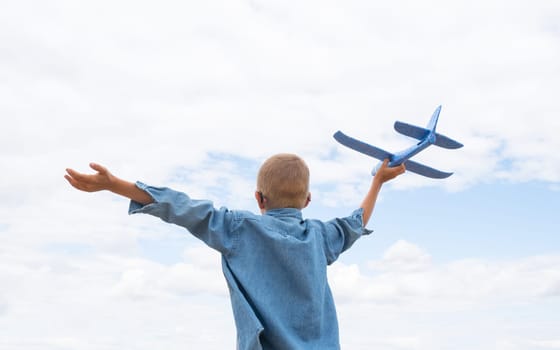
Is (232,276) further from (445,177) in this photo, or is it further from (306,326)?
(445,177)

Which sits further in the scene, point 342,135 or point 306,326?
point 342,135

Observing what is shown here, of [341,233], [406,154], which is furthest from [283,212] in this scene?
[406,154]

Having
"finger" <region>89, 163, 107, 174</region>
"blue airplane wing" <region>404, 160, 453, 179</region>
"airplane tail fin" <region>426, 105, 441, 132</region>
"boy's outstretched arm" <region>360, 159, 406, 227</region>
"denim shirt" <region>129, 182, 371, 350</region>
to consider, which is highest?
"airplane tail fin" <region>426, 105, 441, 132</region>

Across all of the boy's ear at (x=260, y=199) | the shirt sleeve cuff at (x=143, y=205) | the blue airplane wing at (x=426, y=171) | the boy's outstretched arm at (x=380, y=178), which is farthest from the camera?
the blue airplane wing at (x=426, y=171)

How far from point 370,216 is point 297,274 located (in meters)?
1.36

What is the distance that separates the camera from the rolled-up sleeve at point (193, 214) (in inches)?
177

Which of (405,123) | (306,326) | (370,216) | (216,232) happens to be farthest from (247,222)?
(405,123)

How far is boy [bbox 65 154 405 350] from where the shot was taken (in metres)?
4.51

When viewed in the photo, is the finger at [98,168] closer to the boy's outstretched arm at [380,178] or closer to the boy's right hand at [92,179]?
the boy's right hand at [92,179]

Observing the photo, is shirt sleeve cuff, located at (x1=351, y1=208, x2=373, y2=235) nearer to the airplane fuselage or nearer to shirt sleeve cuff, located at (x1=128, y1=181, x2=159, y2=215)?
the airplane fuselage

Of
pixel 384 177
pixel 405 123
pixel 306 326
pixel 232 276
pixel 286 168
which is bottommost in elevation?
pixel 306 326

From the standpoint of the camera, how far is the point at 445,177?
659 cm

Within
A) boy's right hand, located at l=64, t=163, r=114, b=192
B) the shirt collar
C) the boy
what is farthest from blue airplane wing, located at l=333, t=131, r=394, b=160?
boy's right hand, located at l=64, t=163, r=114, b=192

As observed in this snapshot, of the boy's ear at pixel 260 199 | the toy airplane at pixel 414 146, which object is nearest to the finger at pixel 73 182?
the boy's ear at pixel 260 199
